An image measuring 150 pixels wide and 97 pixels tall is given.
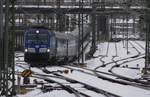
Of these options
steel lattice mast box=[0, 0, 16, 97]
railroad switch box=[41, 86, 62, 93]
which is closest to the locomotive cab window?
railroad switch box=[41, 86, 62, 93]

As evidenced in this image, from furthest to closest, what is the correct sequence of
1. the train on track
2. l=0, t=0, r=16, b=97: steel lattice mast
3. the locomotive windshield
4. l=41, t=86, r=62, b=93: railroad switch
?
1. the locomotive windshield
2. the train on track
3. l=41, t=86, r=62, b=93: railroad switch
4. l=0, t=0, r=16, b=97: steel lattice mast

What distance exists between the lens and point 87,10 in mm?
59938

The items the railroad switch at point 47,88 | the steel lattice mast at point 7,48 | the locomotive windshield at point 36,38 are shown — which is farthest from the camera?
the locomotive windshield at point 36,38

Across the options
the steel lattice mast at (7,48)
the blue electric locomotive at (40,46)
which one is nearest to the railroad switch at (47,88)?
the steel lattice mast at (7,48)

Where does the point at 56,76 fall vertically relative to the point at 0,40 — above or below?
below

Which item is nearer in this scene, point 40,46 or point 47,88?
point 47,88

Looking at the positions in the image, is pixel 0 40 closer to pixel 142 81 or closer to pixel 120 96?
pixel 120 96

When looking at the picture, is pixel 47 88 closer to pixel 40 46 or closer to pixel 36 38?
pixel 40 46

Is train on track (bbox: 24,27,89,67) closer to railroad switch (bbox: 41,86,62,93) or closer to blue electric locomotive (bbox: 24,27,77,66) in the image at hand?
blue electric locomotive (bbox: 24,27,77,66)

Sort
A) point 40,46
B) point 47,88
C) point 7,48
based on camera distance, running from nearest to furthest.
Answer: point 7,48 → point 47,88 → point 40,46

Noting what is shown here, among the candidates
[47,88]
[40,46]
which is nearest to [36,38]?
[40,46]

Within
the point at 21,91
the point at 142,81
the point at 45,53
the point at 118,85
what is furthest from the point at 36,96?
the point at 45,53

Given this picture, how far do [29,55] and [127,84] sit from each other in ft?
49.5

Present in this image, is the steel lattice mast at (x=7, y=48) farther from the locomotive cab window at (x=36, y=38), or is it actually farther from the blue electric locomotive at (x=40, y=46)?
the locomotive cab window at (x=36, y=38)
